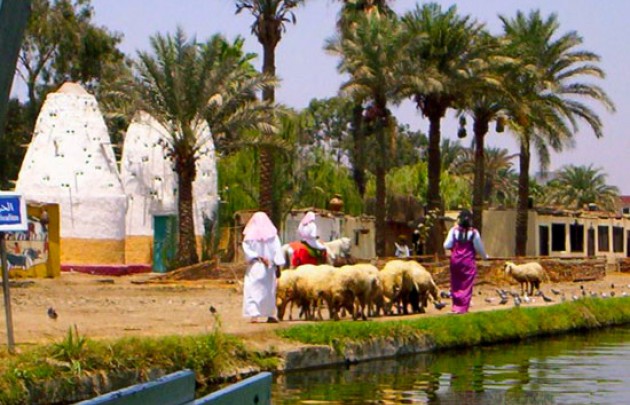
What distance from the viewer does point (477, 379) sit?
552 inches

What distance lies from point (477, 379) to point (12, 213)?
5319 mm

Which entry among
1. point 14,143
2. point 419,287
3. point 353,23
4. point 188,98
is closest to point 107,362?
point 419,287

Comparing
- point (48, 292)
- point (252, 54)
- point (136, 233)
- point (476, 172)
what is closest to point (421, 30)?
point (476, 172)

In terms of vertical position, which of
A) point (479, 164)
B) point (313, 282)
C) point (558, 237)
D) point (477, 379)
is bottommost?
point (477, 379)

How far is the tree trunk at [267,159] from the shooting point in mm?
37875

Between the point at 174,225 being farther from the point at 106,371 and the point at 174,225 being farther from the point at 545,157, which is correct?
the point at 106,371

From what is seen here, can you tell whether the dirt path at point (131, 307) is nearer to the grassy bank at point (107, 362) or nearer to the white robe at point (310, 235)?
the grassy bank at point (107, 362)

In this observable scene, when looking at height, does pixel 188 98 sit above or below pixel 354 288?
above

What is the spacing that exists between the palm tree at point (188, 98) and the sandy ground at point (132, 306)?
3.45m

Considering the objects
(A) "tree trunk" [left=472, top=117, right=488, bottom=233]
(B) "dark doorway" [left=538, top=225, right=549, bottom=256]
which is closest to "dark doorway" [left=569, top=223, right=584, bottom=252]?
(B) "dark doorway" [left=538, top=225, right=549, bottom=256]

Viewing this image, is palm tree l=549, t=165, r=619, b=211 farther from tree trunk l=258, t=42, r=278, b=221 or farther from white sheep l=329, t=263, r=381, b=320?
white sheep l=329, t=263, r=381, b=320

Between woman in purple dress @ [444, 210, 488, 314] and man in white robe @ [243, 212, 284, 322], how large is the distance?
3.10 metres

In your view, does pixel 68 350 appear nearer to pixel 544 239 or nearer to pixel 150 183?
pixel 150 183

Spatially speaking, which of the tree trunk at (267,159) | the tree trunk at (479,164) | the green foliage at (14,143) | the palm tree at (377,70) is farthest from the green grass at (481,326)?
the green foliage at (14,143)
